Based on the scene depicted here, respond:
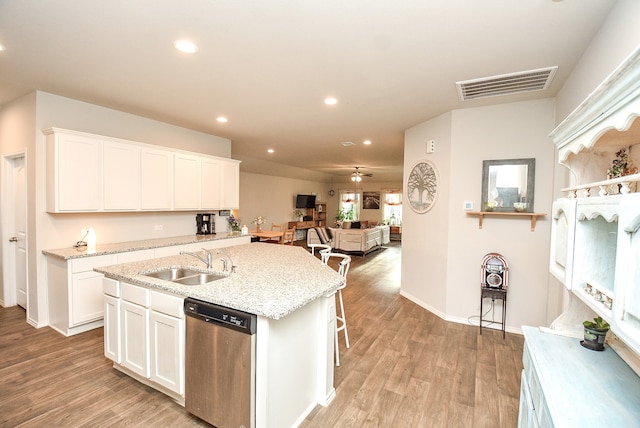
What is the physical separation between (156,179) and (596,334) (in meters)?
4.72

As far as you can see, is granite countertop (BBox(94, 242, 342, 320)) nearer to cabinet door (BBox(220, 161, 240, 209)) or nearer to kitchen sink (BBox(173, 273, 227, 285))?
kitchen sink (BBox(173, 273, 227, 285))

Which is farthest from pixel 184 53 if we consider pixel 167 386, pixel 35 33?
pixel 167 386

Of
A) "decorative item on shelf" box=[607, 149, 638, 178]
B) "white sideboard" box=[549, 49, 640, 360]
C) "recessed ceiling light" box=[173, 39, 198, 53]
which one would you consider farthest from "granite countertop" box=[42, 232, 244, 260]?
"decorative item on shelf" box=[607, 149, 638, 178]

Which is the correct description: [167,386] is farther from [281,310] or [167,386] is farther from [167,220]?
[167,220]

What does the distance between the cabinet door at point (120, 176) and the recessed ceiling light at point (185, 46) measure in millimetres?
2040

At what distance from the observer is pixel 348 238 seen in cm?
847

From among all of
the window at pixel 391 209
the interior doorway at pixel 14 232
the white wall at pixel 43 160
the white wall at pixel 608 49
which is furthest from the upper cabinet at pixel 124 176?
the window at pixel 391 209

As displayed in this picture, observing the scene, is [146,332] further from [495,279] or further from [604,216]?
[495,279]

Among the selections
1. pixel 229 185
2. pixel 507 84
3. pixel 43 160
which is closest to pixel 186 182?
pixel 229 185

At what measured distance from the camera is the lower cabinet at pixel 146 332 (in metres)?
1.98

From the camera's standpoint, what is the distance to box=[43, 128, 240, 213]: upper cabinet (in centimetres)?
324

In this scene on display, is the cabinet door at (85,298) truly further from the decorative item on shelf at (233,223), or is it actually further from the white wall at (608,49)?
the white wall at (608,49)

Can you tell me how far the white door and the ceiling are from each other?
39.1 inches

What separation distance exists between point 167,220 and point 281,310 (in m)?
3.84
